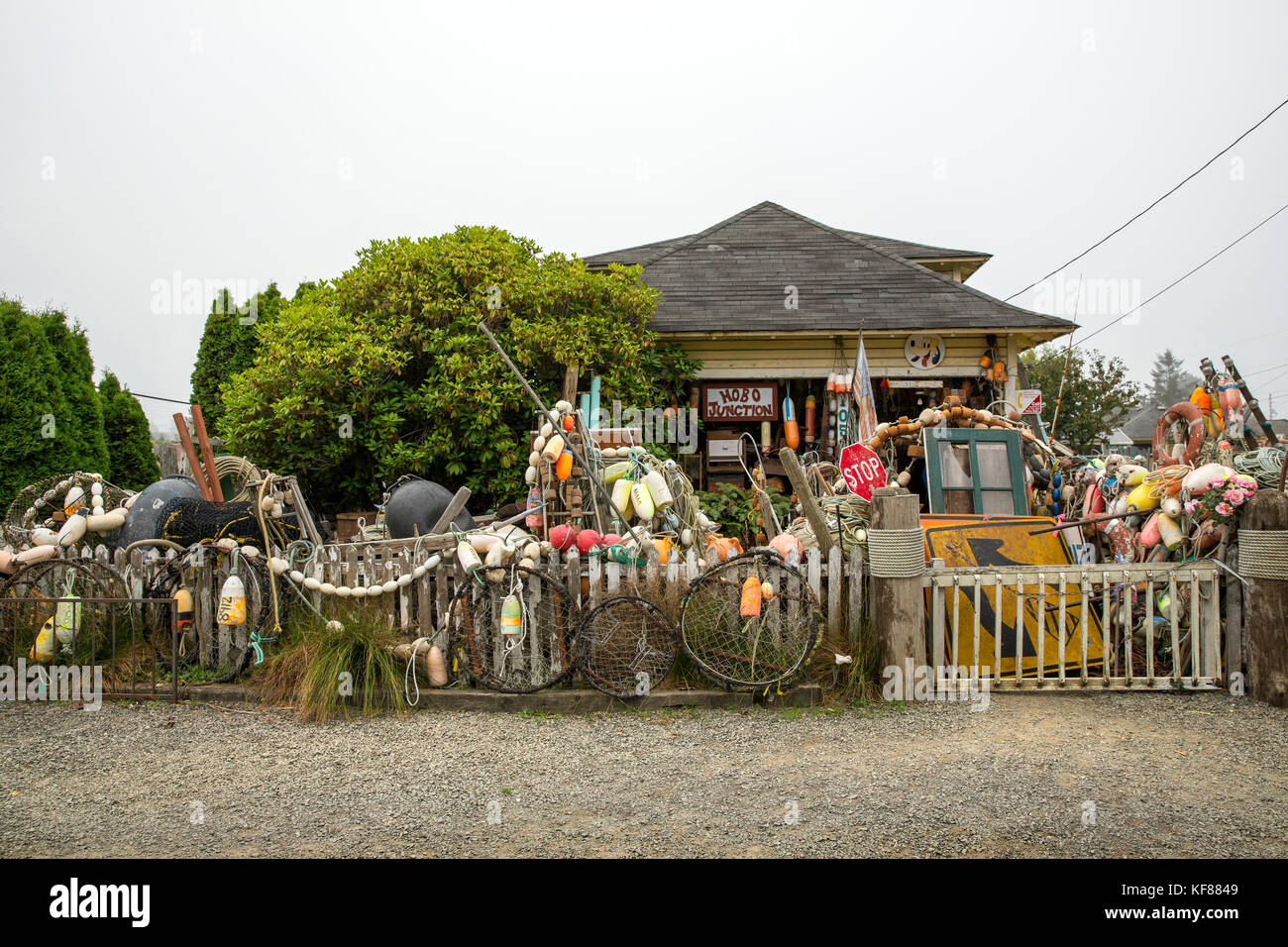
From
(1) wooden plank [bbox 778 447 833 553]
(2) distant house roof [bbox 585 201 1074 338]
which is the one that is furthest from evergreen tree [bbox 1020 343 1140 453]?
(1) wooden plank [bbox 778 447 833 553]

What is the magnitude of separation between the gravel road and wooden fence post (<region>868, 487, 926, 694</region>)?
13.6 inches

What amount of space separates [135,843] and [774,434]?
10517 millimetres

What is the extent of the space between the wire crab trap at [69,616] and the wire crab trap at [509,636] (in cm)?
254

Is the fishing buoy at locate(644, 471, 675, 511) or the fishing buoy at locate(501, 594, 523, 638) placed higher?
the fishing buoy at locate(644, 471, 675, 511)

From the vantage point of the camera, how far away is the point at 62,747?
5.12 m

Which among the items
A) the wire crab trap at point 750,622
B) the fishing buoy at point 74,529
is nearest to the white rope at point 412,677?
the wire crab trap at point 750,622

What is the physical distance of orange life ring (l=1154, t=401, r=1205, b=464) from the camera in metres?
7.00

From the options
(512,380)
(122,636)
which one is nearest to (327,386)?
(512,380)

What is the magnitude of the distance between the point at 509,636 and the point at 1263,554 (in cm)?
508

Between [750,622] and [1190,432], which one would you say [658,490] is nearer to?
[750,622]

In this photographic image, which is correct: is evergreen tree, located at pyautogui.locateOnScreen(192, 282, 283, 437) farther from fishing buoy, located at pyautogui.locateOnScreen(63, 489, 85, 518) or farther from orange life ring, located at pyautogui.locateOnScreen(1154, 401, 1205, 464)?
orange life ring, located at pyautogui.locateOnScreen(1154, 401, 1205, 464)

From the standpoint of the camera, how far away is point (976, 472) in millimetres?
8023

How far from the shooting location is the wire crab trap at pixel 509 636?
18.7 feet

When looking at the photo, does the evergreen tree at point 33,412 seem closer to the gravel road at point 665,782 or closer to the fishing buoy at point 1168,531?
the gravel road at point 665,782
